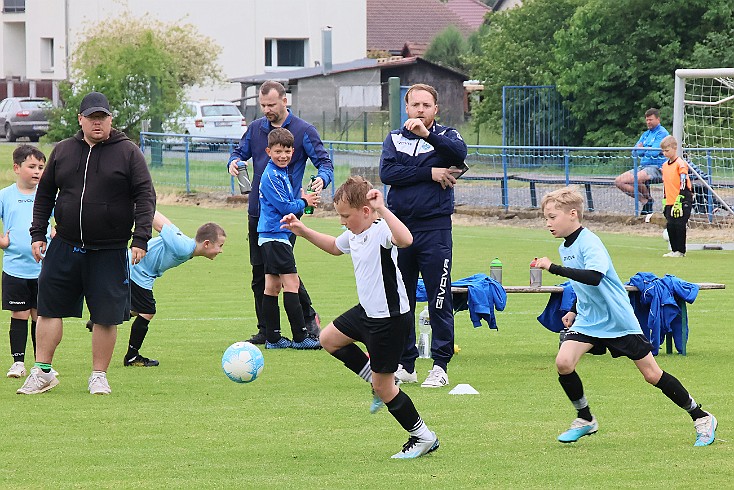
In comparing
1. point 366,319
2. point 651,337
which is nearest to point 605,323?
point 366,319

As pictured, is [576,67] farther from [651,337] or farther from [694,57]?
[651,337]

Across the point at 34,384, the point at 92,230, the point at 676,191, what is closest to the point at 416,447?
the point at 92,230

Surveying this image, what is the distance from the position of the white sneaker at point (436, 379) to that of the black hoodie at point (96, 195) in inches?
85.3

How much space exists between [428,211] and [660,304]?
2.42 m

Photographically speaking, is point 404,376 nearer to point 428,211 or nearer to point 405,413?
point 428,211

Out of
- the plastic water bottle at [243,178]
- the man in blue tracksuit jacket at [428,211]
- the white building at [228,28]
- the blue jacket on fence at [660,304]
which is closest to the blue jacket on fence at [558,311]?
the blue jacket on fence at [660,304]

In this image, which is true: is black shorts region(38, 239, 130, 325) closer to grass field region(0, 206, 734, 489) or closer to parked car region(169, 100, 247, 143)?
grass field region(0, 206, 734, 489)

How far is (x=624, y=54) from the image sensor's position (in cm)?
3903

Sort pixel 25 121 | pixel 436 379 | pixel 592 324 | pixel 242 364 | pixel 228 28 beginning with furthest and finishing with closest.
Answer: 1. pixel 228 28
2. pixel 25 121
3. pixel 436 379
4. pixel 242 364
5. pixel 592 324

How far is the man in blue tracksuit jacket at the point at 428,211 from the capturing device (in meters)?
9.35

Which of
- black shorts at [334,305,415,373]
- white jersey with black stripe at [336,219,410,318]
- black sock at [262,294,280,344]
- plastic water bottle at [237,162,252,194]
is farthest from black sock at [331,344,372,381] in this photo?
plastic water bottle at [237,162,252,194]

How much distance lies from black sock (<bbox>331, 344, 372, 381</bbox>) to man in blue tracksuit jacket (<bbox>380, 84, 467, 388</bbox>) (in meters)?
1.76

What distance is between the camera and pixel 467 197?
28.1 m

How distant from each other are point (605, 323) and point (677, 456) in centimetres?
89
